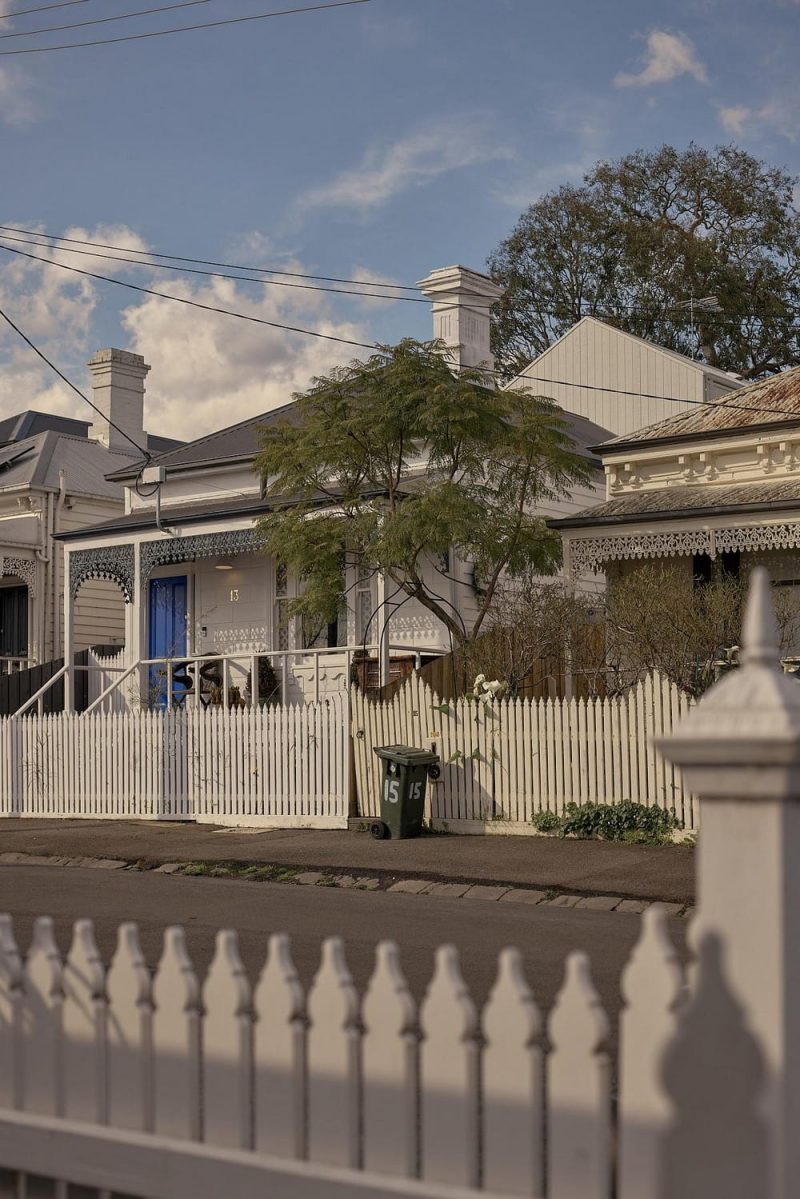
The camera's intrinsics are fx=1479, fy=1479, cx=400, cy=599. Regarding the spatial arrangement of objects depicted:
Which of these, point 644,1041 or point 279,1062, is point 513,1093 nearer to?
point 644,1041

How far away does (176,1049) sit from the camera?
4051 mm

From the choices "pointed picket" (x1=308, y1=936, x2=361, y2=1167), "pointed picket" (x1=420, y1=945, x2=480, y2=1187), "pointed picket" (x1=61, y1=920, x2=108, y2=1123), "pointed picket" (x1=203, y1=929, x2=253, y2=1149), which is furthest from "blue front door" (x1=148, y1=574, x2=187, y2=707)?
"pointed picket" (x1=420, y1=945, x2=480, y2=1187)

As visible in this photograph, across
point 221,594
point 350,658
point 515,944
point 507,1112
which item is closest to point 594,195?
point 221,594

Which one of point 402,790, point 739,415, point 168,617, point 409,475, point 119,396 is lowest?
point 402,790

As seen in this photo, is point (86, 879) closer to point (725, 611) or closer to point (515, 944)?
point (515, 944)

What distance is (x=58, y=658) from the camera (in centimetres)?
2873

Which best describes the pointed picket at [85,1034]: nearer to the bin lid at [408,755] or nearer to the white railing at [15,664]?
the bin lid at [408,755]

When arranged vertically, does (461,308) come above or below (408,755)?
above

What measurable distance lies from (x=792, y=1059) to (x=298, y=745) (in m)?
15.3

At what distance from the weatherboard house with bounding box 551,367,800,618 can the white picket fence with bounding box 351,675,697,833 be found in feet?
10.9

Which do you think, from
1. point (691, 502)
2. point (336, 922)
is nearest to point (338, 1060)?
point (336, 922)

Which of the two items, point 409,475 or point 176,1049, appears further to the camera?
point 409,475

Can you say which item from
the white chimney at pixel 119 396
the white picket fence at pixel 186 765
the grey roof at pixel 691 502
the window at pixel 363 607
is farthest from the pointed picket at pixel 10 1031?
the white chimney at pixel 119 396

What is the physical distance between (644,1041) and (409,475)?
1882 cm
